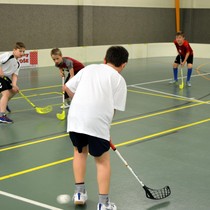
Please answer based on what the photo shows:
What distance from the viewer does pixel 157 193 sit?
14.0ft

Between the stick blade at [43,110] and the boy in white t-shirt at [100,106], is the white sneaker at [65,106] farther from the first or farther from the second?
the boy in white t-shirt at [100,106]

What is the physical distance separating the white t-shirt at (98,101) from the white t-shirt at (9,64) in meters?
3.86

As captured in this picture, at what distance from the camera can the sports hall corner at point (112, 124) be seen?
436cm

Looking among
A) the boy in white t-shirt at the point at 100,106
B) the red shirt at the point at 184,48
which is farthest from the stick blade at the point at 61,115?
the red shirt at the point at 184,48

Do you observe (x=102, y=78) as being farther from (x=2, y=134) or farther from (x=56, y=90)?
(x=56, y=90)

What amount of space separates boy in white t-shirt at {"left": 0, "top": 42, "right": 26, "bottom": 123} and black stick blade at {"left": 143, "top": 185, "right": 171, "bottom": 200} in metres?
3.69

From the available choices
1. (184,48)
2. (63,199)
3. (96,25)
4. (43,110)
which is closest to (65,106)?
(43,110)

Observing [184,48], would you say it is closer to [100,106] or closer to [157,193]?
[157,193]

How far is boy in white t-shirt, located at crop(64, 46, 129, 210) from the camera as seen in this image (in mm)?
3701

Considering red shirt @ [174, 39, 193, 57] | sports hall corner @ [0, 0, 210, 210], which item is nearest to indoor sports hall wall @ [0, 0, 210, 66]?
sports hall corner @ [0, 0, 210, 210]

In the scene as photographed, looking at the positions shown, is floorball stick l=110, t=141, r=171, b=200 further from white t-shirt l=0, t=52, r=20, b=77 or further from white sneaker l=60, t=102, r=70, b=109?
white sneaker l=60, t=102, r=70, b=109

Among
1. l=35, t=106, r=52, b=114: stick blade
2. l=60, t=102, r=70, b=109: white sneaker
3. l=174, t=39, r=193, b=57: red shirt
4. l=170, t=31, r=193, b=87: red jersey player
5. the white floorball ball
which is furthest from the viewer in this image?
l=174, t=39, r=193, b=57: red shirt

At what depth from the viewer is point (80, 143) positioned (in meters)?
3.86

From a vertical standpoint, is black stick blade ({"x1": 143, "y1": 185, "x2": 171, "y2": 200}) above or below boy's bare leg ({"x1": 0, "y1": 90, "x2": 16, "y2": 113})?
below
